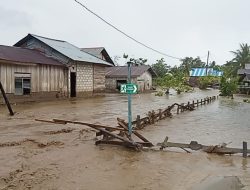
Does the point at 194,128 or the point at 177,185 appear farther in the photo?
the point at 194,128

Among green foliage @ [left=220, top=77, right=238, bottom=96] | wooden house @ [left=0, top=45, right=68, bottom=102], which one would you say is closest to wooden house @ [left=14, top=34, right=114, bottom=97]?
wooden house @ [left=0, top=45, right=68, bottom=102]

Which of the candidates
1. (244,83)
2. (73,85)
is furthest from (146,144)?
(244,83)

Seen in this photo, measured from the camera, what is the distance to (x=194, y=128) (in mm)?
15727

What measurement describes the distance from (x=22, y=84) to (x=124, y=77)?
2330cm

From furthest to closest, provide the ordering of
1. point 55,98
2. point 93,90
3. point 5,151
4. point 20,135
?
1. point 93,90
2. point 55,98
3. point 20,135
4. point 5,151

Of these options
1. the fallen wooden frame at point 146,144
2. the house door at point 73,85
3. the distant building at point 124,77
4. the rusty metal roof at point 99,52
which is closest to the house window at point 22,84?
the house door at point 73,85

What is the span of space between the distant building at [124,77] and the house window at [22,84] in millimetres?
22363

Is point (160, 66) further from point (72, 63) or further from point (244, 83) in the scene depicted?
point (72, 63)

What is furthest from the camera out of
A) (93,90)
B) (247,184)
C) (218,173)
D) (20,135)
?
(93,90)

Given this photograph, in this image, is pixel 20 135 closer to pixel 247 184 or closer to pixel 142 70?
pixel 247 184

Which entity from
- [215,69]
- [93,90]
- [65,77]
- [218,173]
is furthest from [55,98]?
[215,69]

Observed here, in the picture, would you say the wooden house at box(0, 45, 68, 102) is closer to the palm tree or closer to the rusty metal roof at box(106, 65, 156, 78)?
the rusty metal roof at box(106, 65, 156, 78)

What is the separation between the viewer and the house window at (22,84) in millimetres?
25703

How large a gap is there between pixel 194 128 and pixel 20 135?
25.5ft
